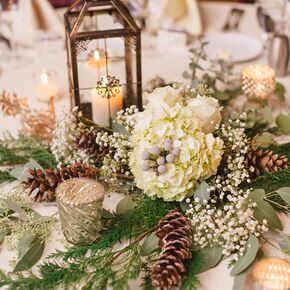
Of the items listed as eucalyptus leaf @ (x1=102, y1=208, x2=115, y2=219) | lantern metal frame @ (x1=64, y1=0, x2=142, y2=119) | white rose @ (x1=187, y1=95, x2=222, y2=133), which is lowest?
eucalyptus leaf @ (x1=102, y1=208, x2=115, y2=219)

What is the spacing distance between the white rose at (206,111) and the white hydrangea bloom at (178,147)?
0.01m

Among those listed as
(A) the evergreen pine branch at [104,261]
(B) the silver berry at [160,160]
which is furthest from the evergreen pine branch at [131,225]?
(B) the silver berry at [160,160]

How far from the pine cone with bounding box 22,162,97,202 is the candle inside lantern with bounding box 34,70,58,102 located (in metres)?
0.49

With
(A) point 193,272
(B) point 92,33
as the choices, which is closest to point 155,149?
(A) point 193,272

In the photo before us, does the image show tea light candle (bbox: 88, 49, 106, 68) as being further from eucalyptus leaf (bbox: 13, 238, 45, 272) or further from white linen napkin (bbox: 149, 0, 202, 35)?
white linen napkin (bbox: 149, 0, 202, 35)

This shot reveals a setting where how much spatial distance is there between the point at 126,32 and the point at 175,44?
0.73m

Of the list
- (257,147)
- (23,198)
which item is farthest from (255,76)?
(23,198)

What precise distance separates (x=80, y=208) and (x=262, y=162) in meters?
0.42

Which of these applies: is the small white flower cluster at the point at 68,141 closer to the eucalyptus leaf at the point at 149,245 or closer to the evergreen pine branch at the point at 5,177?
the evergreen pine branch at the point at 5,177

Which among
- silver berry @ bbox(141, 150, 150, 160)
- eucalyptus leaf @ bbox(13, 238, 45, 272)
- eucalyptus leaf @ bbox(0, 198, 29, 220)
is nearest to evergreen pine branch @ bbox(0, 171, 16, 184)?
eucalyptus leaf @ bbox(0, 198, 29, 220)

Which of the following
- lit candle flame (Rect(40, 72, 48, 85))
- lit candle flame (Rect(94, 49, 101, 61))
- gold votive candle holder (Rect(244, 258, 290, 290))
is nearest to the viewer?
gold votive candle holder (Rect(244, 258, 290, 290))

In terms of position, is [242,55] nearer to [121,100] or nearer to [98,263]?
[121,100]

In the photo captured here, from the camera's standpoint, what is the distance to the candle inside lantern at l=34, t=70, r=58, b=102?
5.02 feet

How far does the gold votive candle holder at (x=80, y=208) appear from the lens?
924 mm
